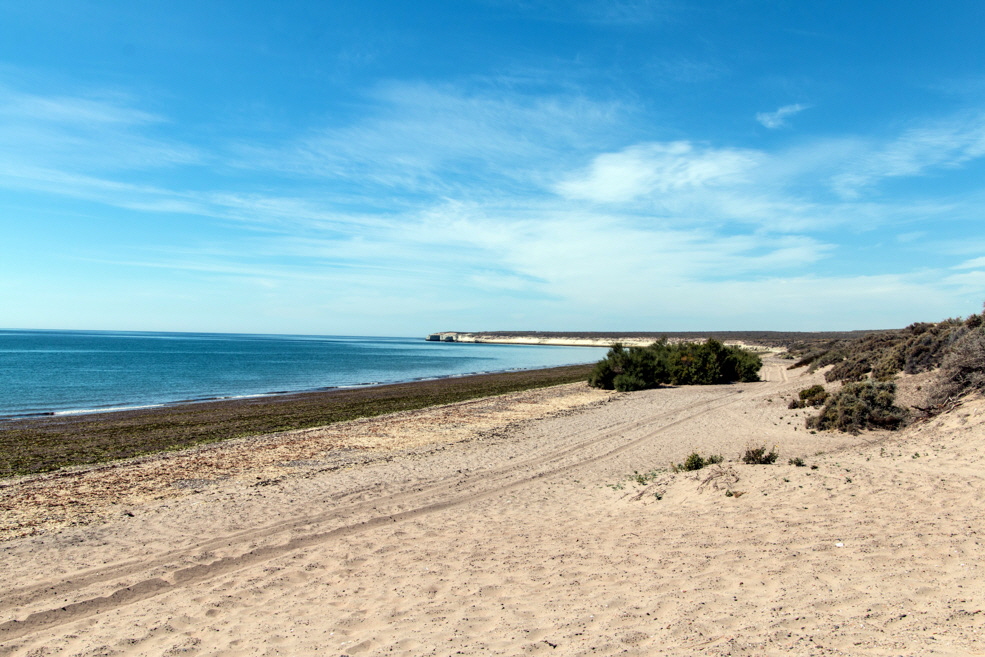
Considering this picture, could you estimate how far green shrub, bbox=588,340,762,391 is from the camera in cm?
3145

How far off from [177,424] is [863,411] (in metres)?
21.1

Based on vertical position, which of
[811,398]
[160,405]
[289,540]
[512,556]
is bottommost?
[160,405]

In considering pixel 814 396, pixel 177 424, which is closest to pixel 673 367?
pixel 814 396

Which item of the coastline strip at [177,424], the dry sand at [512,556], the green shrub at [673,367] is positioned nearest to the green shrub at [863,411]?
the dry sand at [512,556]

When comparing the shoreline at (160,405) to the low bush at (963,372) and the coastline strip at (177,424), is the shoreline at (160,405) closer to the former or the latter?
the coastline strip at (177,424)

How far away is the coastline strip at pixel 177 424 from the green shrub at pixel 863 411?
50.7 ft

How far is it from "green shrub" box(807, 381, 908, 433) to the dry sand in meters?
1.04

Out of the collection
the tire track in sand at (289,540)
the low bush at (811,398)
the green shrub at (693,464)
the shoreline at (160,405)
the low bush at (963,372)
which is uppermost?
the low bush at (963,372)

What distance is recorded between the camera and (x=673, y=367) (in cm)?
3297

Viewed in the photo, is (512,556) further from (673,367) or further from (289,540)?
(673,367)

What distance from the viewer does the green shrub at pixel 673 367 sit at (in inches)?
1238

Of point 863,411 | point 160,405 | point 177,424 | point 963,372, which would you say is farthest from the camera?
point 160,405

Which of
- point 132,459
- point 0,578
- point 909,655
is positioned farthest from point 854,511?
point 132,459

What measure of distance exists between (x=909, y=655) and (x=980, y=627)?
2.62ft
